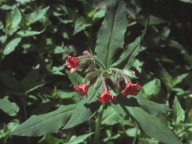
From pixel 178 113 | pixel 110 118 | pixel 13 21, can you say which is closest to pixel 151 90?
pixel 178 113

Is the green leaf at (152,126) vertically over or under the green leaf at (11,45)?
under

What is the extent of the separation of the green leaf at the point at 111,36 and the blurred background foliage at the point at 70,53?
1.44 ft

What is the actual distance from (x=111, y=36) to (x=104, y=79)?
1.07 ft

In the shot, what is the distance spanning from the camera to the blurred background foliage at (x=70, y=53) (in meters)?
2.89

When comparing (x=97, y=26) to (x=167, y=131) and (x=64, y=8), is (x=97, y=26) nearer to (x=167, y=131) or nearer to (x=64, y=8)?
(x=64, y=8)

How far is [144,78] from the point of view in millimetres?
3396

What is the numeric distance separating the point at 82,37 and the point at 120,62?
1.08m

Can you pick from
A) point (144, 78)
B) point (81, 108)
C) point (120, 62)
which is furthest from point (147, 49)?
point (81, 108)

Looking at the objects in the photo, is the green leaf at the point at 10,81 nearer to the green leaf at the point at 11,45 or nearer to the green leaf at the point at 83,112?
the green leaf at the point at 11,45

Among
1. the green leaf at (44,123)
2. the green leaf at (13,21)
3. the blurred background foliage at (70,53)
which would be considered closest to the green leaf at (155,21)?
the blurred background foliage at (70,53)

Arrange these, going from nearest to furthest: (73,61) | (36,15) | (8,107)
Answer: (73,61) → (8,107) → (36,15)

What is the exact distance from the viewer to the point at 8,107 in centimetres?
280

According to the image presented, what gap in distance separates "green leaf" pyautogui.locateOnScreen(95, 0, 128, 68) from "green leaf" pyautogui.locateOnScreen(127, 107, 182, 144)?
1.13ft

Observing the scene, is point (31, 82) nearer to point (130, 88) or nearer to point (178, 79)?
point (130, 88)
